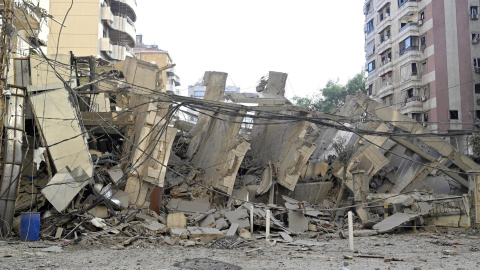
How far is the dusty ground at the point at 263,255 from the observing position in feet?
29.6

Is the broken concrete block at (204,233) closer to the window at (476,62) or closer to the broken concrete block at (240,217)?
the broken concrete block at (240,217)

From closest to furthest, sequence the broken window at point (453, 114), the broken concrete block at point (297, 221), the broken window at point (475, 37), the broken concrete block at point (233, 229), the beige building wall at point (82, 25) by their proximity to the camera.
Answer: the broken concrete block at point (233, 229)
the broken concrete block at point (297, 221)
the broken window at point (453, 114)
the broken window at point (475, 37)
the beige building wall at point (82, 25)

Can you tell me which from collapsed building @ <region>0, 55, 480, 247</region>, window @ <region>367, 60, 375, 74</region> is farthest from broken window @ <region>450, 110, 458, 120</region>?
collapsed building @ <region>0, 55, 480, 247</region>

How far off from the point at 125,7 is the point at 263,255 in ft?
122

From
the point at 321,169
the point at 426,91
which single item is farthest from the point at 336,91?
the point at 321,169

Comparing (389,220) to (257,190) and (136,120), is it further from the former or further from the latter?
(136,120)

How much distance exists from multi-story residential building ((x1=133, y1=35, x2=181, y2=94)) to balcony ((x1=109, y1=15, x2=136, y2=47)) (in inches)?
299

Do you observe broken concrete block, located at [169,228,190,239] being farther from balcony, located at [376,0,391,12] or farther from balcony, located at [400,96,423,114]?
balcony, located at [376,0,391,12]

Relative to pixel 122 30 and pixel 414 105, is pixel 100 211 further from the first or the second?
pixel 122 30

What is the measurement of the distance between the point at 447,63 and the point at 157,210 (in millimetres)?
29119

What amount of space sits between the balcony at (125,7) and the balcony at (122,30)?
800mm

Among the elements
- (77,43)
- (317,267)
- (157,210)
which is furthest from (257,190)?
(77,43)

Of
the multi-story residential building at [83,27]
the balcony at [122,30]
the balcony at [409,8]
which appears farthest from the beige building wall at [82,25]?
the balcony at [409,8]

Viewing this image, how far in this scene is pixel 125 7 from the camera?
43438 millimetres
